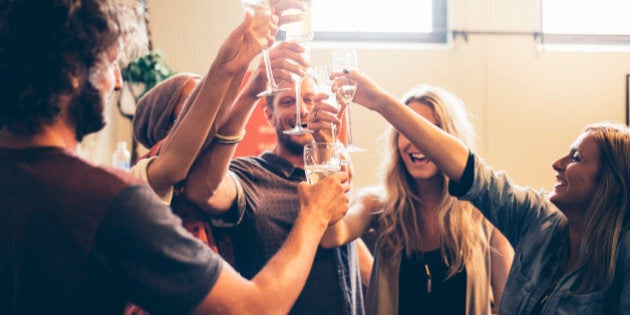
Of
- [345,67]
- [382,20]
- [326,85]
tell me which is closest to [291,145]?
[326,85]

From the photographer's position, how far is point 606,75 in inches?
178

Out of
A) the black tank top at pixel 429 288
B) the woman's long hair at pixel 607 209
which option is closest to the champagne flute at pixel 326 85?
the black tank top at pixel 429 288

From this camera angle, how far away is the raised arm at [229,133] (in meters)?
1.56

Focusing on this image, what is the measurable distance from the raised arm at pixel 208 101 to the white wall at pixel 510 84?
9.33 feet

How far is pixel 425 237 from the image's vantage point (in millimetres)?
2094

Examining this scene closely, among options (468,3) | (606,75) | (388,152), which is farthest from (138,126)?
(606,75)

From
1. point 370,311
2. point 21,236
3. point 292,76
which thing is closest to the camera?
point 21,236

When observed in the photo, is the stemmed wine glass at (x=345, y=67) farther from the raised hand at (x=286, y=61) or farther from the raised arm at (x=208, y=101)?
the raised arm at (x=208, y=101)

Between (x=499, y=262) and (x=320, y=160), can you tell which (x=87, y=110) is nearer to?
(x=320, y=160)

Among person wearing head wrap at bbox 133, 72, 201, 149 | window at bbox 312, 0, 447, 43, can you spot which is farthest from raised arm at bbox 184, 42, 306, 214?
window at bbox 312, 0, 447, 43

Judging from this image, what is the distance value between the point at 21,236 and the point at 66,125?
0.63ft

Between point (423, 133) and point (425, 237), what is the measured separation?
56 centimetres

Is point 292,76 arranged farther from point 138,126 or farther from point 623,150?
point 623,150

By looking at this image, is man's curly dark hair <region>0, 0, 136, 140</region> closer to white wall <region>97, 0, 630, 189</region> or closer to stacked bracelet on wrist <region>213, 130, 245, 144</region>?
stacked bracelet on wrist <region>213, 130, 245, 144</region>
